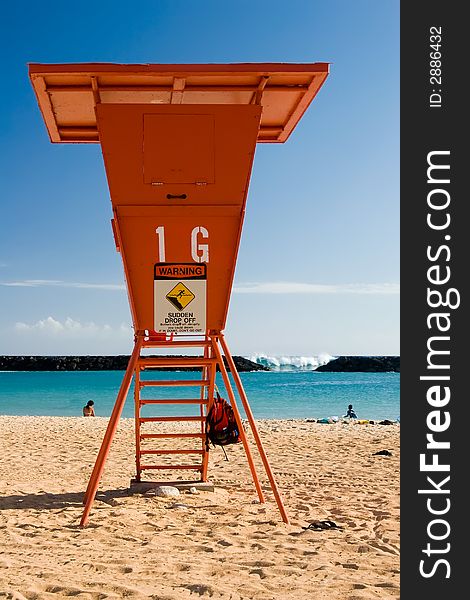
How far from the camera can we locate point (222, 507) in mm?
6266

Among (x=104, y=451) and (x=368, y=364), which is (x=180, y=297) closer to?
(x=104, y=451)

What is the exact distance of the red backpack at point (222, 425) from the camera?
6.34 meters

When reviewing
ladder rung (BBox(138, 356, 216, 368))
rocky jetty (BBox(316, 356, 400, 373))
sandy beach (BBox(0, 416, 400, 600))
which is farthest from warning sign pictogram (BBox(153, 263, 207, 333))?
rocky jetty (BBox(316, 356, 400, 373))

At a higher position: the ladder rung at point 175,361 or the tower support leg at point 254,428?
the ladder rung at point 175,361

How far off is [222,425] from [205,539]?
1443 mm

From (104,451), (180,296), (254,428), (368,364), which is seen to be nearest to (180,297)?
(180,296)

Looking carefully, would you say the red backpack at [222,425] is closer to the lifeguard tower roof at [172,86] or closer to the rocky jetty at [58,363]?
the lifeguard tower roof at [172,86]

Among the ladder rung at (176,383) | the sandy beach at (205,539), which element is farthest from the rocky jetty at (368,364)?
the ladder rung at (176,383)

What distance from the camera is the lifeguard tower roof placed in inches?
212

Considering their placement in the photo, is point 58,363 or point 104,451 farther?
point 58,363

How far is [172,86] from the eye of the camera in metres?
5.71

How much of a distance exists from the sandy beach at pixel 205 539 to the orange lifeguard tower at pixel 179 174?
507mm

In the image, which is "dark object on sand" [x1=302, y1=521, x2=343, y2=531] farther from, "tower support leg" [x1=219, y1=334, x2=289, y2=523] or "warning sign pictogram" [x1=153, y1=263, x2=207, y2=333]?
"warning sign pictogram" [x1=153, y1=263, x2=207, y2=333]

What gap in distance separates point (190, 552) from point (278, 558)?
0.62 meters
